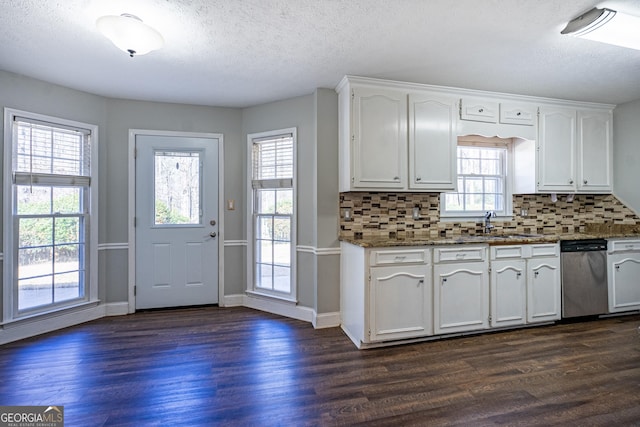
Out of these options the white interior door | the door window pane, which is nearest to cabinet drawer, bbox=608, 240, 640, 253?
the white interior door

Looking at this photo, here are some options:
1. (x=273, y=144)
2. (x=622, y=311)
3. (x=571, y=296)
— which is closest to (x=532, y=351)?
(x=571, y=296)

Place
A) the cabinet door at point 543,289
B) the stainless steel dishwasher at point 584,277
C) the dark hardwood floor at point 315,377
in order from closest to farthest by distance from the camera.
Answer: the dark hardwood floor at point 315,377
the cabinet door at point 543,289
the stainless steel dishwasher at point 584,277

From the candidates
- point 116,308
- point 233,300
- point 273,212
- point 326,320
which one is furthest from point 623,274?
point 116,308

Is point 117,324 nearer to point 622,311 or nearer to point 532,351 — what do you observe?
point 532,351

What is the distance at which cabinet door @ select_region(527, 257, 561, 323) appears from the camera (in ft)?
10.0

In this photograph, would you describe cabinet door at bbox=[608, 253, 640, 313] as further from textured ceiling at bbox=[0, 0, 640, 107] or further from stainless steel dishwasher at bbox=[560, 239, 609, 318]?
textured ceiling at bbox=[0, 0, 640, 107]

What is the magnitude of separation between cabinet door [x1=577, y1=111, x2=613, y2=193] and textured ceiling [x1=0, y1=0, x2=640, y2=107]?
33 cm

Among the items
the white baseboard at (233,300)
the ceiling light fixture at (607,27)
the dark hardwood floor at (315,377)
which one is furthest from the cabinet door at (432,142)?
the white baseboard at (233,300)

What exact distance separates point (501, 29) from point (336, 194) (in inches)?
72.7

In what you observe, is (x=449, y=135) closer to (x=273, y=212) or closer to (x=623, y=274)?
(x=273, y=212)

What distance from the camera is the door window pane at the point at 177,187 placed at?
3.66 metres

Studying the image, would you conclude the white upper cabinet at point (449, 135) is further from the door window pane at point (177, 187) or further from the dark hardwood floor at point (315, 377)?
the door window pane at point (177, 187)

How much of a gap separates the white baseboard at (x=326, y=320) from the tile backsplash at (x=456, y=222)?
82 centimetres

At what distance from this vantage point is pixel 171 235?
3676 millimetres
